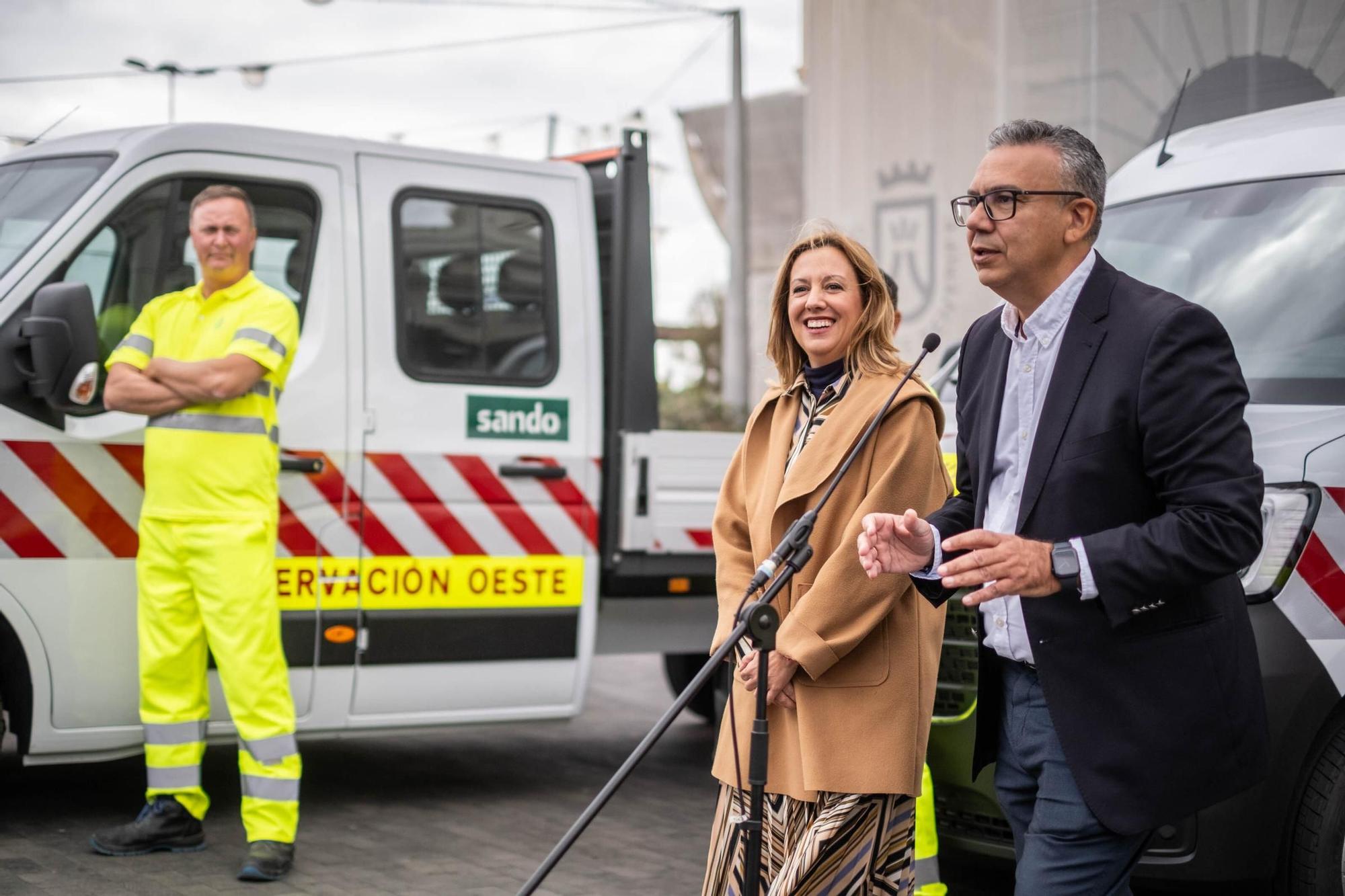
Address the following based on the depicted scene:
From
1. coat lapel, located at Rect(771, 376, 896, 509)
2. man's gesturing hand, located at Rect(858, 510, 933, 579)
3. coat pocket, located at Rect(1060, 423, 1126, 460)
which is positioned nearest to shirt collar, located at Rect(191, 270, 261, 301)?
coat lapel, located at Rect(771, 376, 896, 509)

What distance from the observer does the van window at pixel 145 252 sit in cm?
507

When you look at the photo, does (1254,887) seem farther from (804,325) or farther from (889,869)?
(804,325)

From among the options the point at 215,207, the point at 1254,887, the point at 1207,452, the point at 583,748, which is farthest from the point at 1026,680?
the point at 583,748

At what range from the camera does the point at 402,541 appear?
5.53 meters

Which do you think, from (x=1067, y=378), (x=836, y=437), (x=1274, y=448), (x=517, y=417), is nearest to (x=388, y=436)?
(x=517, y=417)

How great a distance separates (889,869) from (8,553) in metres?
3.15

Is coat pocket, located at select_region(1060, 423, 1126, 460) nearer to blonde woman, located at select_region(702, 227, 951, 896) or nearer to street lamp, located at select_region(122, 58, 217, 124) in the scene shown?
blonde woman, located at select_region(702, 227, 951, 896)

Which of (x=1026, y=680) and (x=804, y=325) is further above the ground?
(x=804, y=325)

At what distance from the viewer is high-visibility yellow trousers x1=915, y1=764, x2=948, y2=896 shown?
4.14 m

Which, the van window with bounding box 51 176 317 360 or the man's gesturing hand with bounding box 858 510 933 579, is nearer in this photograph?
the man's gesturing hand with bounding box 858 510 933 579

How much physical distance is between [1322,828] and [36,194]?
4.36 metres

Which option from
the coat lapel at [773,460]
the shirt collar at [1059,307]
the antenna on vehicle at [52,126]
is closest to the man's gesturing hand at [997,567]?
the shirt collar at [1059,307]

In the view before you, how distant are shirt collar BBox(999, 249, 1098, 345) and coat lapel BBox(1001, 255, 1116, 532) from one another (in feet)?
0.09

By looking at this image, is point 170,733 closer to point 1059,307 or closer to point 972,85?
point 1059,307
